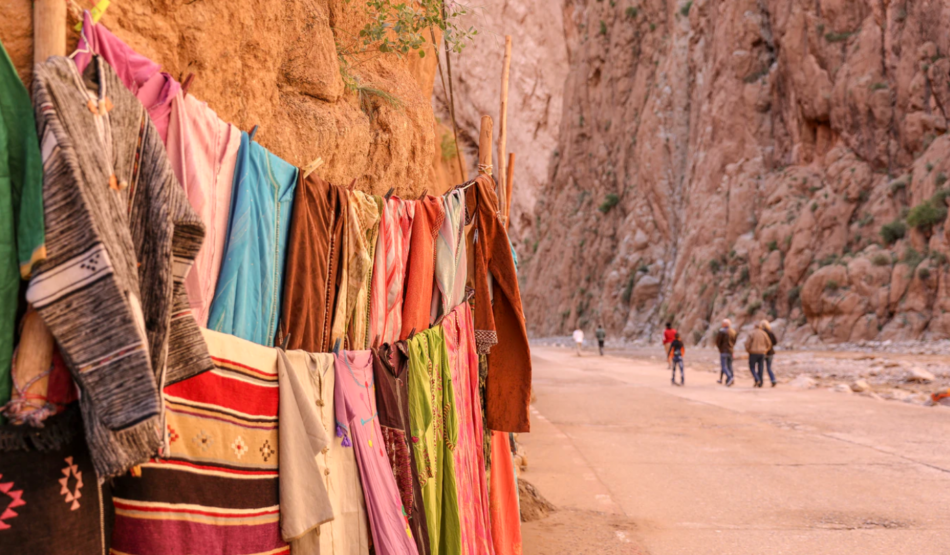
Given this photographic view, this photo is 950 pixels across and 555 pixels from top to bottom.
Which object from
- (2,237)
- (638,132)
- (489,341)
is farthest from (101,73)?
(638,132)

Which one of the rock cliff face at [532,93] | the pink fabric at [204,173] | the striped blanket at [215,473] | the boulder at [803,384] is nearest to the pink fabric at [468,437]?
the striped blanket at [215,473]

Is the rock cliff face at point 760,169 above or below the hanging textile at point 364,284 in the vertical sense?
above

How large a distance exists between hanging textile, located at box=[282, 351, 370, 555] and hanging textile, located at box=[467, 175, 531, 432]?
145 centimetres

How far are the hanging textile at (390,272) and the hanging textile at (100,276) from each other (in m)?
1.35

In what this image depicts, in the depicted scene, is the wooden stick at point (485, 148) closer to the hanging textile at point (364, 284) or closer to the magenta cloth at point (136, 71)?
the hanging textile at point (364, 284)

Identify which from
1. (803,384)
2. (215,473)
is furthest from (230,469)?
(803,384)

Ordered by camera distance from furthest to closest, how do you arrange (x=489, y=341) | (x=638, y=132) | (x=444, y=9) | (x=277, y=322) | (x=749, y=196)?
(x=638, y=132) < (x=749, y=196) < (x=444, y=9) < (x=489, y=341) < (x=277, y=322)

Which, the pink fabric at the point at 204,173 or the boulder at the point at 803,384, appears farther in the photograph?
the boulder at the point at 803,384

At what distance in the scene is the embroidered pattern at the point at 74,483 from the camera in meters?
1.47

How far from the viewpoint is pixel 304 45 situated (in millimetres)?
4141

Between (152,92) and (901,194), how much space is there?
104 feet

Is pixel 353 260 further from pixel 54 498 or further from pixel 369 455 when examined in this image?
pixel 54 498

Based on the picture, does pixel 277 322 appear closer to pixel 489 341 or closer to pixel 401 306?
pixel 401 306

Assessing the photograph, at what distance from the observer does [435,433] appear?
3.18 meters
